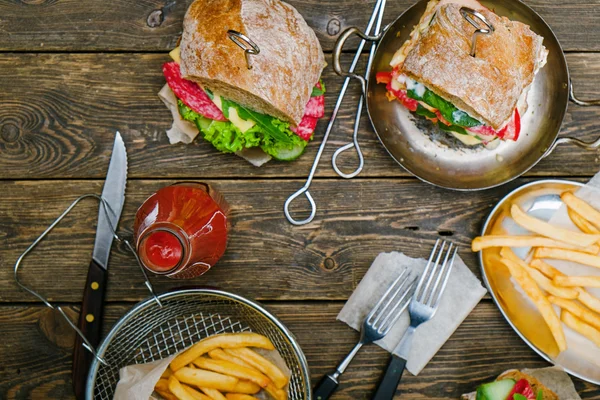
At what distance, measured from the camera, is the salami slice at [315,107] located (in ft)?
6.87

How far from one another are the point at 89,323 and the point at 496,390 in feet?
5.18

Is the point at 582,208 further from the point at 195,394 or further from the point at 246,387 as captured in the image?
the point at 195,394

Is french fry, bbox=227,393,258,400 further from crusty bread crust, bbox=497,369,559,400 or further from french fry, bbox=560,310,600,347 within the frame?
french fry, bbox=560,310,600,347

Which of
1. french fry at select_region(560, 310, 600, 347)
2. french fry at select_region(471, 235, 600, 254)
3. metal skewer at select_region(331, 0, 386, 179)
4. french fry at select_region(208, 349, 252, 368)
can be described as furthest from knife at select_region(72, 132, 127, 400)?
french fry at select_region(560, 310, 600, 347)

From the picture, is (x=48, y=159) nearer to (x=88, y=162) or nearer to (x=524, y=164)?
(x=88, y=162)

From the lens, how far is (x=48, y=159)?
2244mm

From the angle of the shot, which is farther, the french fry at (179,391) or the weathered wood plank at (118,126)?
the weathered wood plank at (118,126)

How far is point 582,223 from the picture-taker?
81.4 inches

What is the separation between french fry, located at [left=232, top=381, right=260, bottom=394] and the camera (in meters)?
1.95

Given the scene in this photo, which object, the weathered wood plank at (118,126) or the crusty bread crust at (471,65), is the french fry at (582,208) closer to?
the weathered wood plank at (118,126)

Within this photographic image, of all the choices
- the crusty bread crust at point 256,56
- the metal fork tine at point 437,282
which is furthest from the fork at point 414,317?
the crusty bread crust at point 256,56

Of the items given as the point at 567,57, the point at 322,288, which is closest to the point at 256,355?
the point at 322,288

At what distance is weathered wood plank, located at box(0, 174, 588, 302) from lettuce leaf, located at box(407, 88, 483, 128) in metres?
0.33

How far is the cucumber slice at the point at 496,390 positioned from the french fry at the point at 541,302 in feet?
0.80
